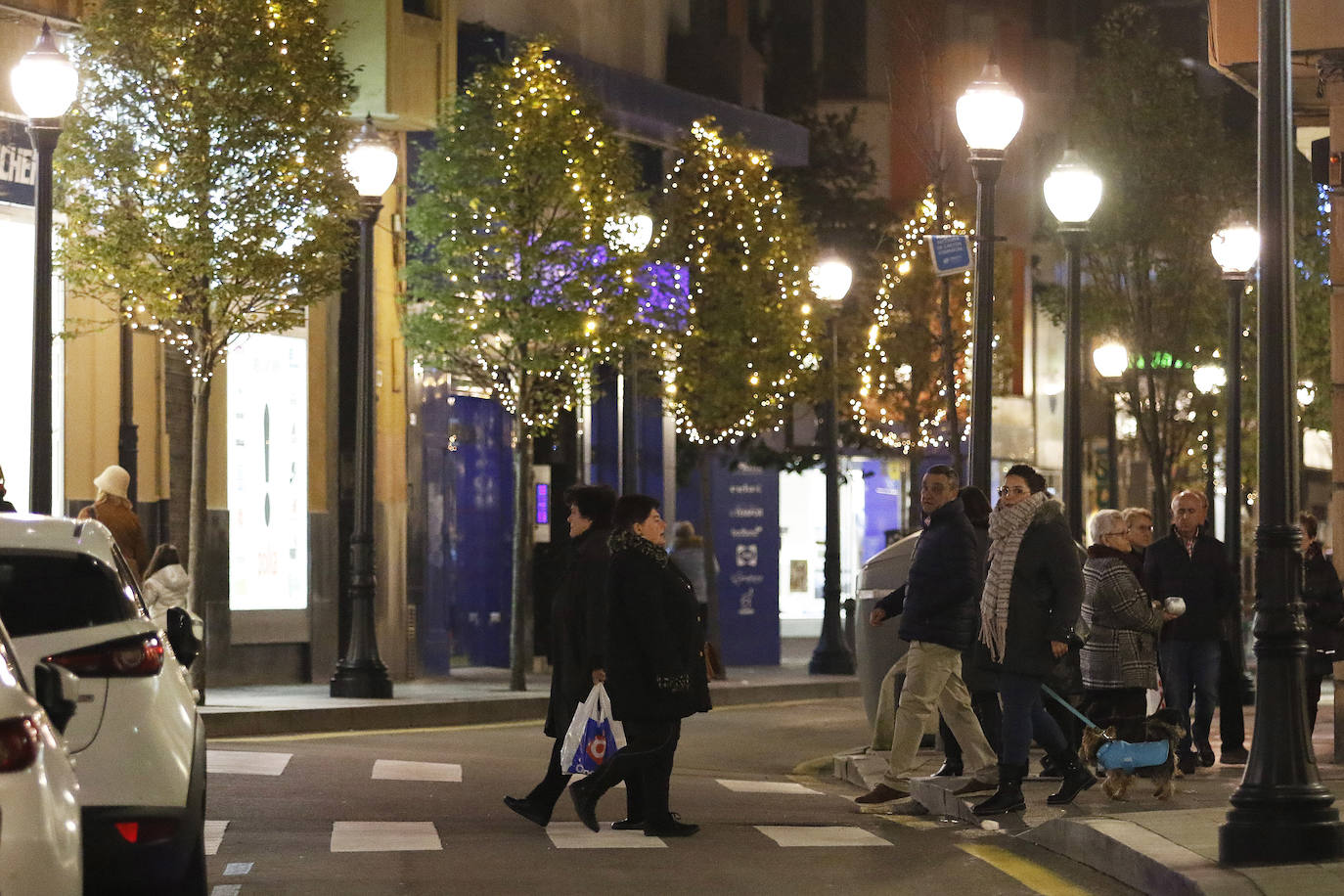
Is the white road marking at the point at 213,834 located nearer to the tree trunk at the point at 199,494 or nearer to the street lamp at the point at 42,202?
the street lamp at the point at 42,202

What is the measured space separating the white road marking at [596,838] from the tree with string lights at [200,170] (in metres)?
8.82

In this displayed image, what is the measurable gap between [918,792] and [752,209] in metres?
19.6

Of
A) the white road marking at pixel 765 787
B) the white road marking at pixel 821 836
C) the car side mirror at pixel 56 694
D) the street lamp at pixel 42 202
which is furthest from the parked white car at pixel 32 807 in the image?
the street lamp at pixel 42 202

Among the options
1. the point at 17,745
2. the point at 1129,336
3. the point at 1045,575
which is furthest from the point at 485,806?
the point at 1129,336

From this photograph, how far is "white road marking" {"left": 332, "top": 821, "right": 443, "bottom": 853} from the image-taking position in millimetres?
12039

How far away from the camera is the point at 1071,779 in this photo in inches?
539

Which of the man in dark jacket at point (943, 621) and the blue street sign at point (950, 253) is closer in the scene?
the man in dark jacket at point (943, 621)

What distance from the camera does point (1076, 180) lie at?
20641 millimetres

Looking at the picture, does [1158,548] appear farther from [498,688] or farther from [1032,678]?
[498,688]

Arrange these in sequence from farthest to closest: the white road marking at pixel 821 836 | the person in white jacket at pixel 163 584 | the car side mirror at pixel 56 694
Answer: the person in white jacket at pixel 163 584 → the white road marking at pixel 821 836 → the car side mirror at pixel 56 694

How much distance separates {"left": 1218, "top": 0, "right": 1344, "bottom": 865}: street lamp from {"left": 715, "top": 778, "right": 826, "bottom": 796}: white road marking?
586 centimetres

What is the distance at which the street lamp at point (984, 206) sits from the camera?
17156 mm

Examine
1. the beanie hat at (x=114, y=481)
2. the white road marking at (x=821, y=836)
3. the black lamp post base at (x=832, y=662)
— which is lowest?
the black lamp post base at (x=832, y=662)

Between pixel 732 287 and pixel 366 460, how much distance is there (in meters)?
10.1
